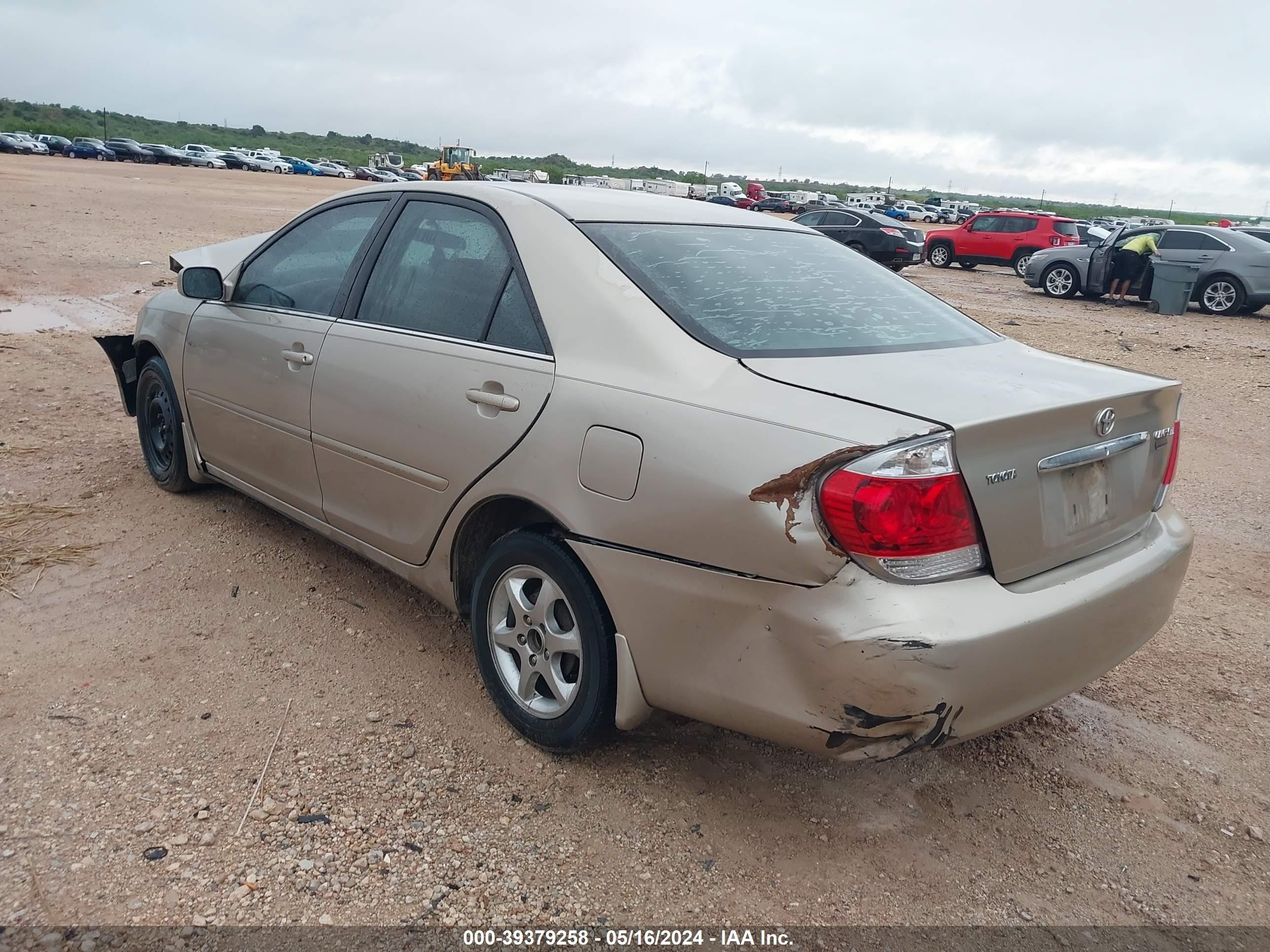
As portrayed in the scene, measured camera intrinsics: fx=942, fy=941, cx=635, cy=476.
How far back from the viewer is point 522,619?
2830mm

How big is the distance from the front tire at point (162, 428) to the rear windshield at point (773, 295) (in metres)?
2.74

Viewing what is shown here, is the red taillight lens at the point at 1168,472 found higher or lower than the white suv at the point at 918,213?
higher

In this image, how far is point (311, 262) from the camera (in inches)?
152

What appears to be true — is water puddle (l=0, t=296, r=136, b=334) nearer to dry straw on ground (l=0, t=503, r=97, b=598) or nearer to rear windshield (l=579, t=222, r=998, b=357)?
dry straw on ground (l=0, t=503, r=97, b=598)

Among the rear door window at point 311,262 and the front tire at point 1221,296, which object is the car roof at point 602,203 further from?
the front tire at point 1221,296

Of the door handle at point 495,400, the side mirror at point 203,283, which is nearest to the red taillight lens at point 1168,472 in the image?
the door handle at point 495,400

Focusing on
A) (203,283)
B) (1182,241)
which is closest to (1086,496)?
(203,283)

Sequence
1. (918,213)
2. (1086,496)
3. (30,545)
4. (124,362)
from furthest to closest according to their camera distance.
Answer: (918,213) < (124,362) < (30,545) < (1086,496)

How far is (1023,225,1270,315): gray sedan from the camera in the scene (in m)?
15.5

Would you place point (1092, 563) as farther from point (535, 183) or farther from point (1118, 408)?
point (535, 183)

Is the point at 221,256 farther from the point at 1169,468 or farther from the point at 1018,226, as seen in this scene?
the point at 1018,226

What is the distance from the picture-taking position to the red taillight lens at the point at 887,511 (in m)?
2.08

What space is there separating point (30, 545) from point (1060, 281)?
17.5 metres

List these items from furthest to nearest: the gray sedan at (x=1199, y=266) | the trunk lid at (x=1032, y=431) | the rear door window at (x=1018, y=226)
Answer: the rear door window at (x=1018, y=226) < the gray sedan at (x=1199, y=266) < the trunk lid at (x=1032, y=431)
